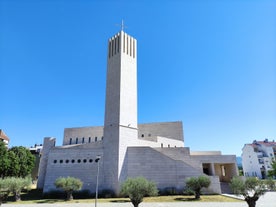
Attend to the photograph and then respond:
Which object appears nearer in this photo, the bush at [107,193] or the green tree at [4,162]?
the bush at [107,193]

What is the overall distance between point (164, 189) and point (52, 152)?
→ 15850 mm

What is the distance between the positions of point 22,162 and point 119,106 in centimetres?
2521

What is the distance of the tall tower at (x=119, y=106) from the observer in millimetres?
24156

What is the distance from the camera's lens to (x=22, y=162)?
3669 cm

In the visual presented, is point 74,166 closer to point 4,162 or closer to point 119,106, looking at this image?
point 119,106

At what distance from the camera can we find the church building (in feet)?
76.8

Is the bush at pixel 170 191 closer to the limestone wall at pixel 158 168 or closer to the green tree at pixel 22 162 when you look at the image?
the limestone wall at pixel 158 168

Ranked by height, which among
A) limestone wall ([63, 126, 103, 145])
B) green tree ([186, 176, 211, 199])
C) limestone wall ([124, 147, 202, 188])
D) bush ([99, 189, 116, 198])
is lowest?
bush ([99, 189, 116, 198])

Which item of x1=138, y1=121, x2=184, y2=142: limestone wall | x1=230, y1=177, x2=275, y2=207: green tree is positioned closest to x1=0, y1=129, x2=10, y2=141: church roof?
x1=138, y1=121, x2=184, y2=142: limestone wall

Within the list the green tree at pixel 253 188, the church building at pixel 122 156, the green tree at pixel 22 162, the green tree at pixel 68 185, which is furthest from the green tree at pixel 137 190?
the green tree at pixel 22 162

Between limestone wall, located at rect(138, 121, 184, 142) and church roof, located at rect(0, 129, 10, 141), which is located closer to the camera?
limestone wall, located at rect(138, 121, 184, 142)

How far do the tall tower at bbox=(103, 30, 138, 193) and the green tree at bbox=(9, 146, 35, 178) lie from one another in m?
20.8

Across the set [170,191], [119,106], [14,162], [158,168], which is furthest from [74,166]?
[14,162]

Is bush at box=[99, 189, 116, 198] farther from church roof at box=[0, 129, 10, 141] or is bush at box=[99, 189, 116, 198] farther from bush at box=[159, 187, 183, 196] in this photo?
church roof at box=[0, 129, 10, 141]
